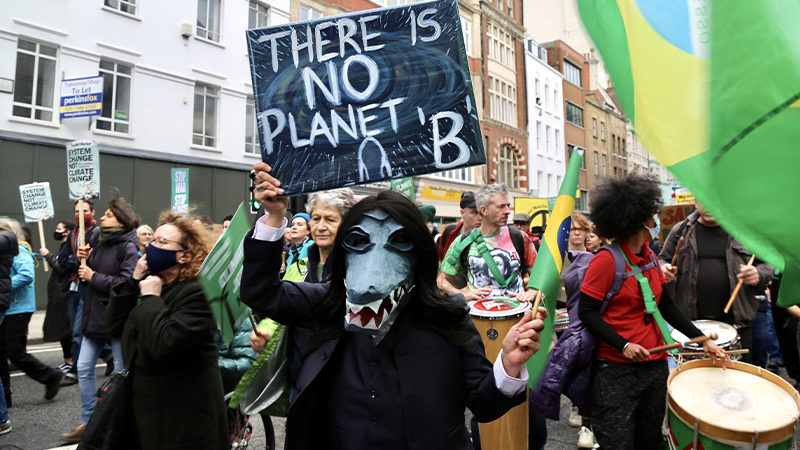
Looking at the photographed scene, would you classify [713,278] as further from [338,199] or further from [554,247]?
[554,247]

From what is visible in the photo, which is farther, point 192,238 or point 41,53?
point 41,53

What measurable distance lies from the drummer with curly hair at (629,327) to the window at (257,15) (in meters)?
17.5

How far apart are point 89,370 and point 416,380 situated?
14.2ft

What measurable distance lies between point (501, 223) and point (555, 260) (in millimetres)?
2704

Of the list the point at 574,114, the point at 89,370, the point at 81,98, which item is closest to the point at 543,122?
the point at 574,114

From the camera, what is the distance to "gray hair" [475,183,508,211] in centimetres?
457

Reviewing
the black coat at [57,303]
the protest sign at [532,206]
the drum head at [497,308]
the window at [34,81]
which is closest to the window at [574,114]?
the protest sign at [532,206]

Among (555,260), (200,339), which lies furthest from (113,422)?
(555,260)

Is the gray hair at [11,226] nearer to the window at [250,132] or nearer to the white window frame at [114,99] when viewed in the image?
the white window frame at [114,99]

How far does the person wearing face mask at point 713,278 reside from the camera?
4484 millimetres

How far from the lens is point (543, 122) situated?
122 ft

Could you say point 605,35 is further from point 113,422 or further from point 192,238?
point 113,422

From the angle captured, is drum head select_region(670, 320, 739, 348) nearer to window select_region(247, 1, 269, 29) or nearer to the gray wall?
the gray wall

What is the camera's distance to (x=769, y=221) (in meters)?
0.73
